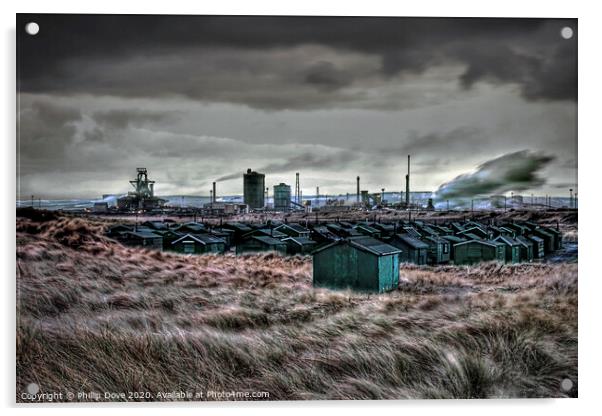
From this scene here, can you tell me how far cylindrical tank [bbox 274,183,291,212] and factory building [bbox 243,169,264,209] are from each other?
12cm

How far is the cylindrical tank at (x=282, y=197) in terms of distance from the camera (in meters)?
3.74

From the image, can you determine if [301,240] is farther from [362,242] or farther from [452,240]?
[452,240]

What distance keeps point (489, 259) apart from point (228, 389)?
2536mm

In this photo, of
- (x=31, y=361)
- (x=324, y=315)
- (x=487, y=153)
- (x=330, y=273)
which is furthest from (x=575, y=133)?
(x=31, y=361)

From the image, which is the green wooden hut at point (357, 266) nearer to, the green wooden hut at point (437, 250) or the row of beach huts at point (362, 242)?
the row of beach huts at point (362, 242)

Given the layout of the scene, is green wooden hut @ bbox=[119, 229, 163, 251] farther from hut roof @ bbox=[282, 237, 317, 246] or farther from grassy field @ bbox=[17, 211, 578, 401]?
hut roof @ bbox=[282, 237, 317, 246]

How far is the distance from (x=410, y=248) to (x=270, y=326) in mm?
1459

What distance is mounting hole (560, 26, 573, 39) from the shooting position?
3662 mm

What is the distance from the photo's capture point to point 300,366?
3398mm

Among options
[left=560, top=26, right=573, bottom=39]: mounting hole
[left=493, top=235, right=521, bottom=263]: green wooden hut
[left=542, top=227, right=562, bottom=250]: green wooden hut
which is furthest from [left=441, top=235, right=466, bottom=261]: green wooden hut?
[left=560, top=26, right=573, bottom=39]: mounting hole

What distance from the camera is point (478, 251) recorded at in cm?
382

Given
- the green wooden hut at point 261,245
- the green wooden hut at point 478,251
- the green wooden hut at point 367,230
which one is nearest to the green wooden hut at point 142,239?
the green wooden hut at point 261,245

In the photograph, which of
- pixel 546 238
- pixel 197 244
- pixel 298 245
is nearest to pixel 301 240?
pixel 298 245

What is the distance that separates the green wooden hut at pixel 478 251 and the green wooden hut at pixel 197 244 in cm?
220
